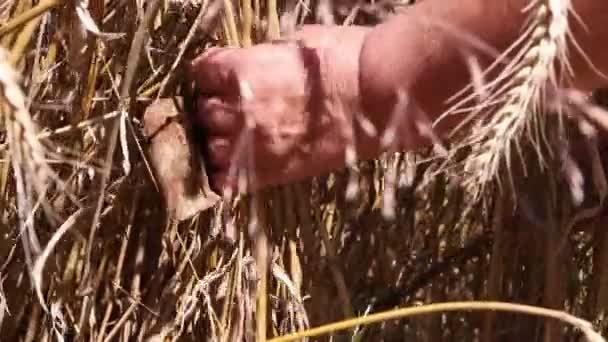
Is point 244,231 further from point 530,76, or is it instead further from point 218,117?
point 530,76

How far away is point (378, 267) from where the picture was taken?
0.76m

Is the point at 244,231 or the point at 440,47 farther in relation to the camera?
the point at 244,231

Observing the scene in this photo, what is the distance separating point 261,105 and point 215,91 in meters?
0.03

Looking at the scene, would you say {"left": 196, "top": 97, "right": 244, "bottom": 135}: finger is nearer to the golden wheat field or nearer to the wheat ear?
the golden wheat field

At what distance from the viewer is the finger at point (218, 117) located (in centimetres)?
50

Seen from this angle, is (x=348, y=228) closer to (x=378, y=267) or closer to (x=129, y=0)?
(x=378, y=267)

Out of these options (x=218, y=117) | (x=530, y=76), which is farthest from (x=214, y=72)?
(x=530, y=76)

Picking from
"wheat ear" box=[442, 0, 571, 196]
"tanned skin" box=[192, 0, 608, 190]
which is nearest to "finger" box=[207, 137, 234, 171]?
"tanned skin" box=[192, 0, 608, 190]

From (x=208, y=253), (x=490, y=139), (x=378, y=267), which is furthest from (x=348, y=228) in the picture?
(x=490, y=139)

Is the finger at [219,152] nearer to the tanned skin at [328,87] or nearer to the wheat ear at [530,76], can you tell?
the tanned skin at [328,87]

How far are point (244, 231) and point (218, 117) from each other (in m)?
0.07

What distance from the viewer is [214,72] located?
51cm

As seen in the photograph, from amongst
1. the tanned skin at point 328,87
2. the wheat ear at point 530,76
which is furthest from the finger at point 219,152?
the wheat ear at point 530,76

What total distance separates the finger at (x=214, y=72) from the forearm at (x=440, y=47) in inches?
2.9
